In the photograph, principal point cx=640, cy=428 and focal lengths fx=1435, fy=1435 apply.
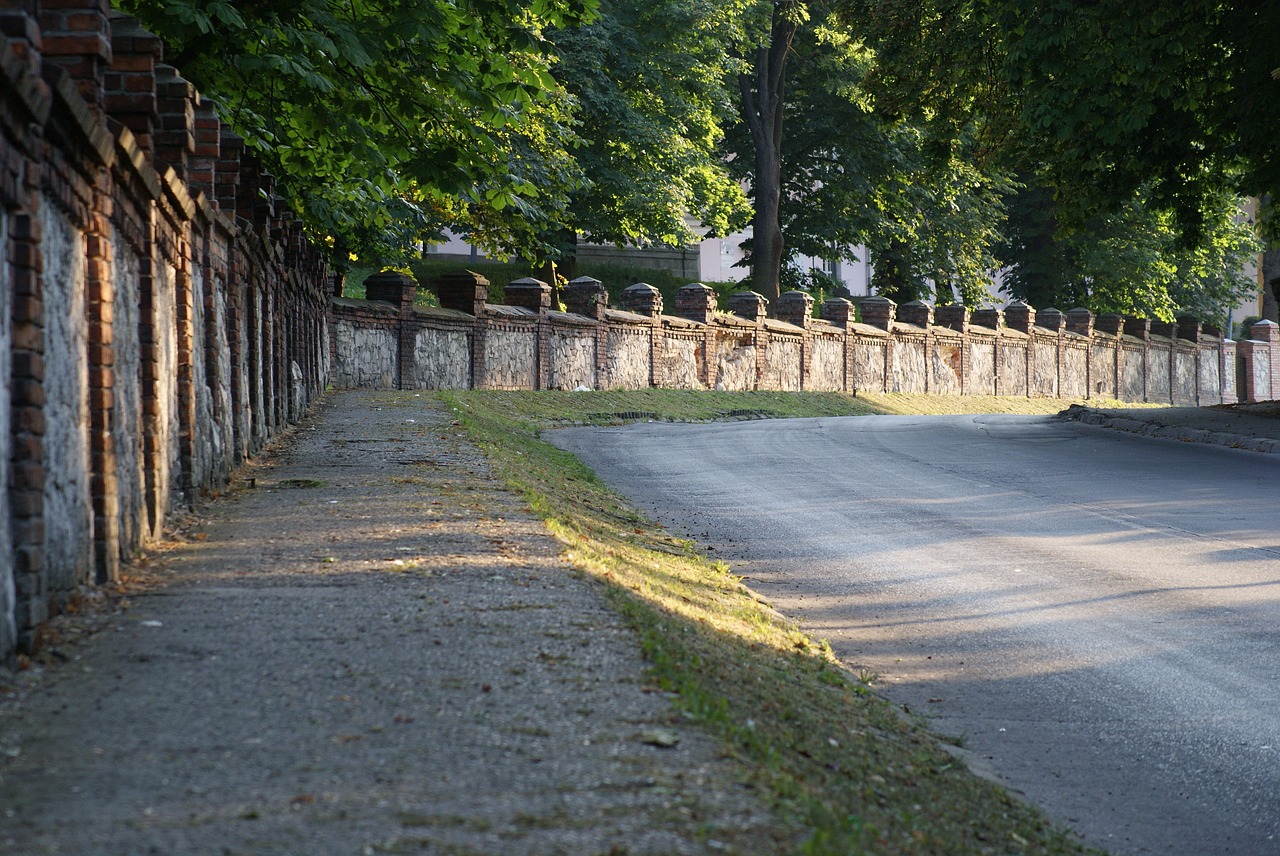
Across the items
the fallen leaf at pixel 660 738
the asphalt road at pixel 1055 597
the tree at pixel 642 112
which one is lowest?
the asphalt road at pixel 1055 597

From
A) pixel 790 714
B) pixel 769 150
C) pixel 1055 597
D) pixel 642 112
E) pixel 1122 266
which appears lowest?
pixel 1055 597

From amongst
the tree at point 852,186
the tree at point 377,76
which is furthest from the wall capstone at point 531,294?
the tree at point 852,186

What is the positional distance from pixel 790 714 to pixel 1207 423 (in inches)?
726

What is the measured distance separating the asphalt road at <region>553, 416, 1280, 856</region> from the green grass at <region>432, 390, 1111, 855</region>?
0.34 meters

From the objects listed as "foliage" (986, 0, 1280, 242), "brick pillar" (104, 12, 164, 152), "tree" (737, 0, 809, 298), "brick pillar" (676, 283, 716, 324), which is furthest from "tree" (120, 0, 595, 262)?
"tree" (737, 0, 809, 298)

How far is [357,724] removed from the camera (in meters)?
4.34

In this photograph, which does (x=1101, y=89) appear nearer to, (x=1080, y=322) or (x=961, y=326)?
(x=961, y=326)

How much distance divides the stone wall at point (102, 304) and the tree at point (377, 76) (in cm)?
114

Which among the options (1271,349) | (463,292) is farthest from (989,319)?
(463,292)

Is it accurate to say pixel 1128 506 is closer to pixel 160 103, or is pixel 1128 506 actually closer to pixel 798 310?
pixel 160 103

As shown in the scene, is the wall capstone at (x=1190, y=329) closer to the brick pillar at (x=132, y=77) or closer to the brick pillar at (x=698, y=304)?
the brick pillar at (x=698, y=304)

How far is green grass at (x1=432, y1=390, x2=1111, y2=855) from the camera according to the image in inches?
165

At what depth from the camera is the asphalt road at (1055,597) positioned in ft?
19.1

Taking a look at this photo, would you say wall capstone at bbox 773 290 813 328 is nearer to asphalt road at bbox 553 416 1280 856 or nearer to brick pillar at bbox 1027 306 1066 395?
brick pillar at bbox 1027 306 1066 395
